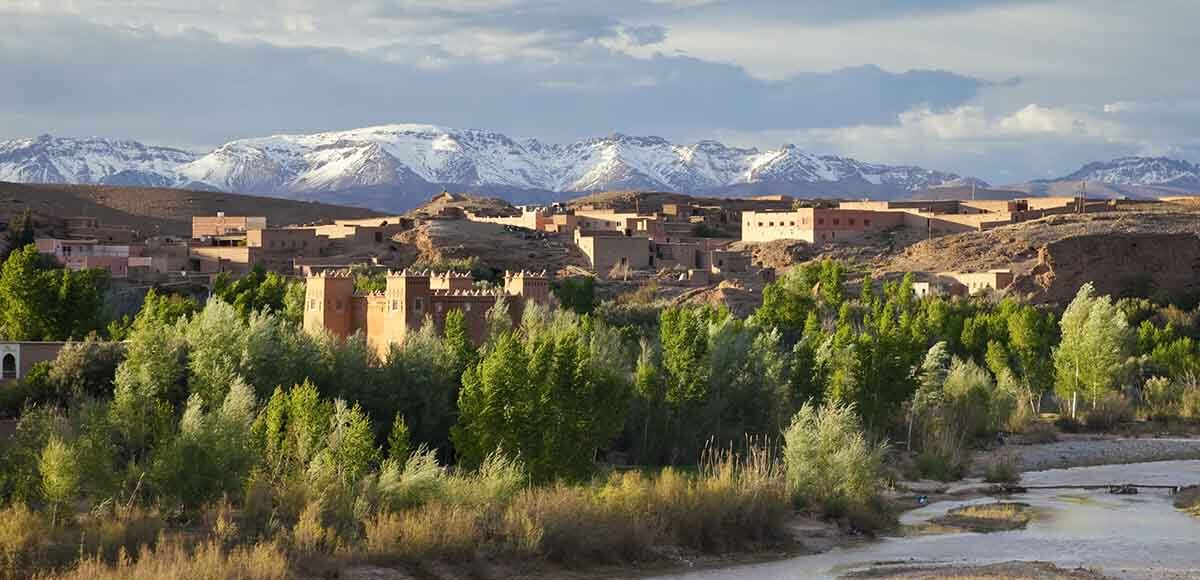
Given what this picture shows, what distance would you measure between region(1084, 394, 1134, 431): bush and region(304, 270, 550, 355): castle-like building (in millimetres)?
18052

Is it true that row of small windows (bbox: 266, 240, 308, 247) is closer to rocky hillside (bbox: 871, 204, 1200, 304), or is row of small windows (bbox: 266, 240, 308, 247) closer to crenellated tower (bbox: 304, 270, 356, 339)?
rocky hillside (bbox: 871, 204, 1200, 304)

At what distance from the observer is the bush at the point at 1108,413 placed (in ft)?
164

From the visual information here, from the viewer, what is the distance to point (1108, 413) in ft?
165

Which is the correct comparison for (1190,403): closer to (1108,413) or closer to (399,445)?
(1108,413)

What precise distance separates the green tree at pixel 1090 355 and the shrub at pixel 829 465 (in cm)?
2153

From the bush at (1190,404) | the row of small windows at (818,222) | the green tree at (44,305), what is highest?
the row of small windows at (818,222)

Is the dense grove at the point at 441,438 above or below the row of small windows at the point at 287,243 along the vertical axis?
below

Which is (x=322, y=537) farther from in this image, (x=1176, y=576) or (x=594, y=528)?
(x=1176, y=576)

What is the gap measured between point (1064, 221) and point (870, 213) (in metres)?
9.13

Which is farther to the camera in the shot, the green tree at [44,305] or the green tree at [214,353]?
the green tree at [44,305]

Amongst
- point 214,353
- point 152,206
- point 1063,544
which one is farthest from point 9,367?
point 152,206

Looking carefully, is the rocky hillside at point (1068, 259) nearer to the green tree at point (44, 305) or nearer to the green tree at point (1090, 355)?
the green tree at point (1090, 355)

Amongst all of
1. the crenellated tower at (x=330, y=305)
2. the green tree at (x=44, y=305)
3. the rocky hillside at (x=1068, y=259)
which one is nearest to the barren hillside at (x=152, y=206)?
the rocky hillside at (x=1068, y=259)

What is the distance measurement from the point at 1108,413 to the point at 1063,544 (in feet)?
73.1
